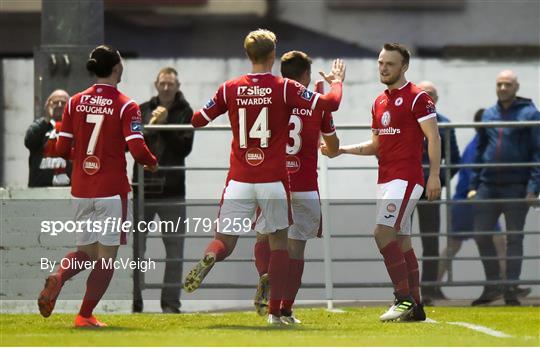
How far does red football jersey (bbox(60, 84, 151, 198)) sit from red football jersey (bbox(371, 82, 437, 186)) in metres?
1.72

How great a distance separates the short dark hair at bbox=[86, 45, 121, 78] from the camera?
38.6 feet

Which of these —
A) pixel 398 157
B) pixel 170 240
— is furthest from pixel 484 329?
pixel 170 240

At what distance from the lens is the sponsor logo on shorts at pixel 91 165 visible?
11773 millimetres

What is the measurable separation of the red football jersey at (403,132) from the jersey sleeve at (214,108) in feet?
4.20

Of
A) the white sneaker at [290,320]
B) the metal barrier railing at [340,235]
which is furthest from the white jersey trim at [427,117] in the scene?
the metal barrier railing at [340,235]

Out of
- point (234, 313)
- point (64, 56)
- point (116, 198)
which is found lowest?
point (234, 313)

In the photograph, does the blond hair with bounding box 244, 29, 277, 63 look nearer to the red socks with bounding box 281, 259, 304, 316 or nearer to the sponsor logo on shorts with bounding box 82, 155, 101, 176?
the sponsor logo on shorts with bounding box 82, 155, 101, 176

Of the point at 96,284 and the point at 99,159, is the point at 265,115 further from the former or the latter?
the point at 96,284

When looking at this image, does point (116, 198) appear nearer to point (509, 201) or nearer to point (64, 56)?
point (64, 56)

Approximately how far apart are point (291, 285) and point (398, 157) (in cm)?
118

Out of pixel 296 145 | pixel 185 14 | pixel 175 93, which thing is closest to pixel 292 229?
pixel 296 145

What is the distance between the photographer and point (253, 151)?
11.4 metres

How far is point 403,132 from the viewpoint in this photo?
39.9 feet

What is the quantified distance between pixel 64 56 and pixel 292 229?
288 cm
